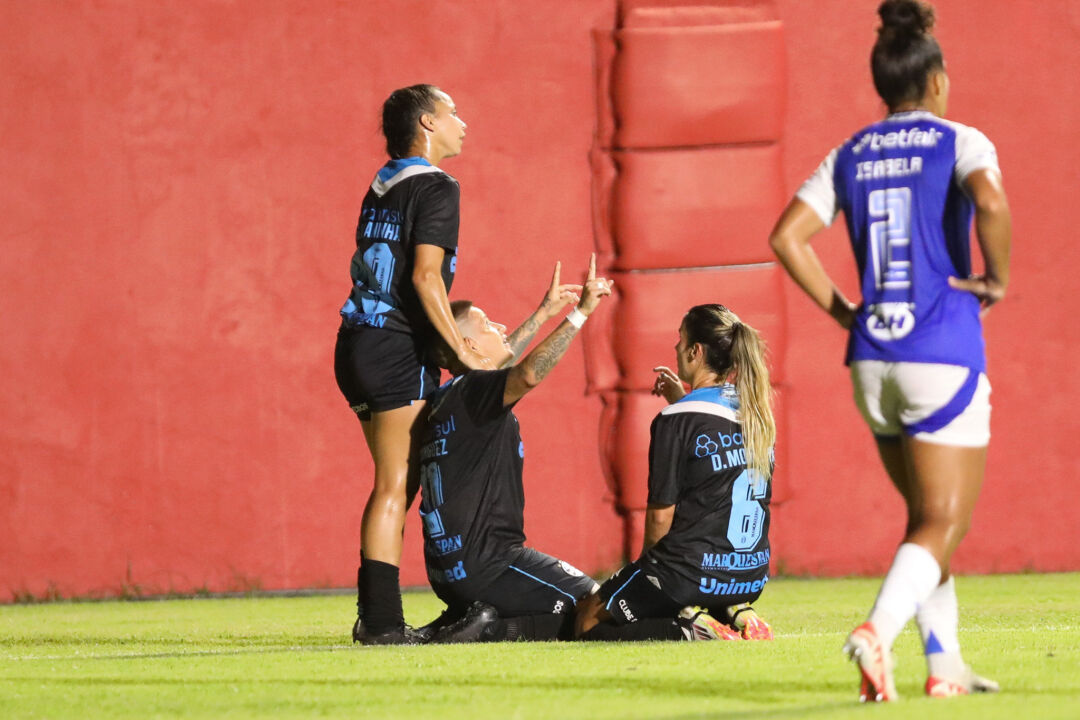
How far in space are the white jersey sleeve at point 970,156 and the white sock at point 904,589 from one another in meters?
0.62

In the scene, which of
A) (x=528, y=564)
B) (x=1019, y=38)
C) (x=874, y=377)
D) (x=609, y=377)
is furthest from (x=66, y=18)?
(x=874, y=377)

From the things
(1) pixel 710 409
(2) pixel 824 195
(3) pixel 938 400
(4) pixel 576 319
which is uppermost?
(2) pixel 824 195

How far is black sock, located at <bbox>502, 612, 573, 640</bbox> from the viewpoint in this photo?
152 inches

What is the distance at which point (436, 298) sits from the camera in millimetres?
3836

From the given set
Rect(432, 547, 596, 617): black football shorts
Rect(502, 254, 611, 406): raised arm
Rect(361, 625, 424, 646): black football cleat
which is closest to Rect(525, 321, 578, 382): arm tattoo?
Rect(502, 254, 611, 406): raised arm

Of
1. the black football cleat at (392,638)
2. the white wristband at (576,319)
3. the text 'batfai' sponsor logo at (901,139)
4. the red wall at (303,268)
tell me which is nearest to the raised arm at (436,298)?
the white wristband at (576,319)

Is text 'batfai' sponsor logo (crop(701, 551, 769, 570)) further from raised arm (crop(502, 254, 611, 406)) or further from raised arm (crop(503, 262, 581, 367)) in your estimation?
raised arm (crop(503, 262, 581, 367))

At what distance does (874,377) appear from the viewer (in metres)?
2.59

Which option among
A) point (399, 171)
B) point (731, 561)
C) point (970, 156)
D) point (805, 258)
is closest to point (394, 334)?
point (399, 171)

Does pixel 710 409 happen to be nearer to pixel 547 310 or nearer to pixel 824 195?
pixel 547 310

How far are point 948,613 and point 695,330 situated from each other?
1337 mm

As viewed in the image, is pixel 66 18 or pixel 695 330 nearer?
pixel 695 330

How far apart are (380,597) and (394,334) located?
0.66 m

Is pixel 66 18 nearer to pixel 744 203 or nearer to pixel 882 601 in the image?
pixel 744 203
